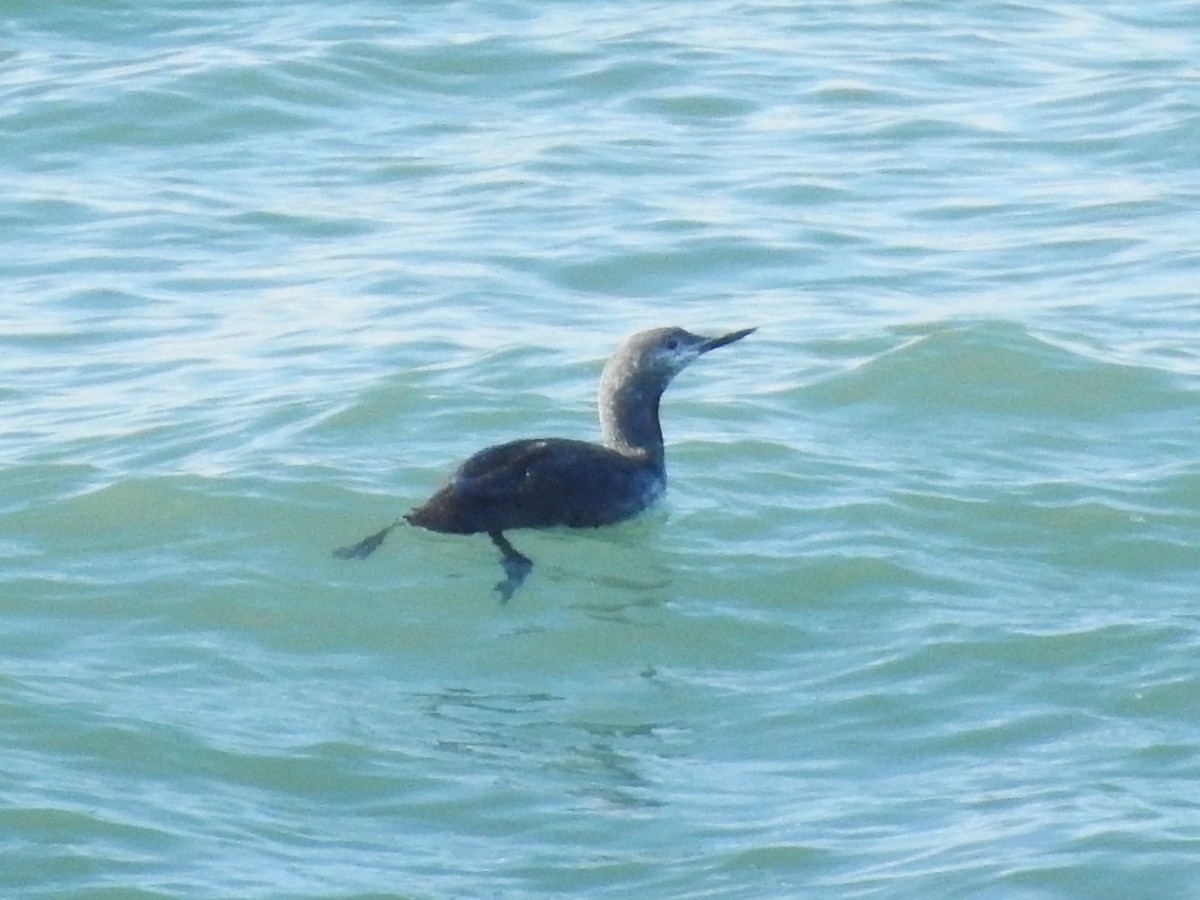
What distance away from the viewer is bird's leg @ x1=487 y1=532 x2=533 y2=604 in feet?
27.2

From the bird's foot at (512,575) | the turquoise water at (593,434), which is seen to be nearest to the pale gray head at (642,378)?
the turquoise water at (593,434)

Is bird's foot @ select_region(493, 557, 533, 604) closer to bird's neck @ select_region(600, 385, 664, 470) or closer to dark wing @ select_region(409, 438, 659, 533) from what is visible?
dark wing @ select_region(409, 438, 659, 533)

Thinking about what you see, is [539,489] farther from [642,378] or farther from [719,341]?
[719,341]

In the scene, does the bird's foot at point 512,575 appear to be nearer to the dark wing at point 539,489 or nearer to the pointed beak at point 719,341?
the dark wing at point 539,489

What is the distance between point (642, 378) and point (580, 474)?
827mm

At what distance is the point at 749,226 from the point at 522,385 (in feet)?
9.08

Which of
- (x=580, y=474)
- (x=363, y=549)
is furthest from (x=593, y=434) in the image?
(x=363, y=549)

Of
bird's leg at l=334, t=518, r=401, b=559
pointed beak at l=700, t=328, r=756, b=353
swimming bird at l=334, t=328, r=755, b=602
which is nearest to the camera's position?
bird's leg at l=334, t=518, r=401, b=559

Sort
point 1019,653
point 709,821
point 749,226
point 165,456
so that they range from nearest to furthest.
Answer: point 709,821, point 1019,653, point 165,456, point 749,226

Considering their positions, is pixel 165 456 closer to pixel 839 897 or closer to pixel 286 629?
pixel 286 629

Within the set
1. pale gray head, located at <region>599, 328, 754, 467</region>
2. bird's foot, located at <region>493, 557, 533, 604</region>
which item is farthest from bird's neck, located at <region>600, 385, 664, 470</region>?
bird's foot, located at <region>493, 557, 533, 604</region>

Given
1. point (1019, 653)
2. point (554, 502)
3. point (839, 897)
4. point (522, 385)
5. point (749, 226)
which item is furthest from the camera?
point (749, 226)

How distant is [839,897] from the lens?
602 cm

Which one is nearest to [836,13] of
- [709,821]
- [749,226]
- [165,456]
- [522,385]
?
[749,226]
